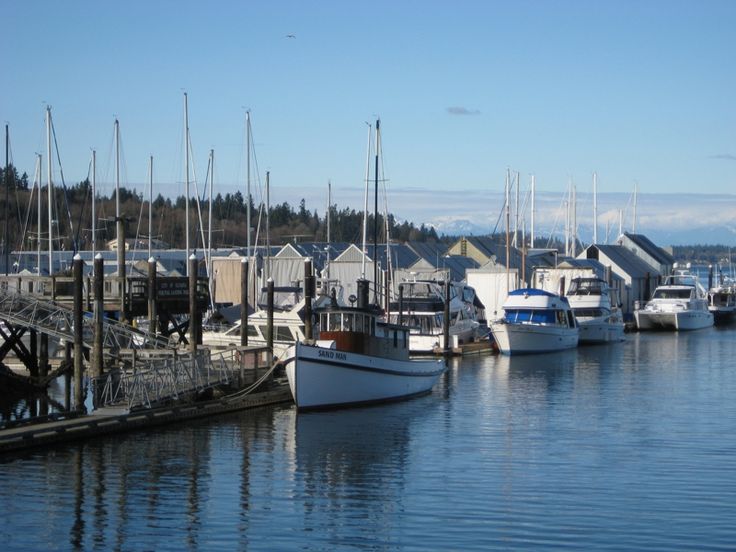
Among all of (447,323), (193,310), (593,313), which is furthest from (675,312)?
(193,310)

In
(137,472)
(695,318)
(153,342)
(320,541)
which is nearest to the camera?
(320,541)

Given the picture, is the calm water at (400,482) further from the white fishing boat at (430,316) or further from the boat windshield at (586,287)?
the boat windshield at (586,287)

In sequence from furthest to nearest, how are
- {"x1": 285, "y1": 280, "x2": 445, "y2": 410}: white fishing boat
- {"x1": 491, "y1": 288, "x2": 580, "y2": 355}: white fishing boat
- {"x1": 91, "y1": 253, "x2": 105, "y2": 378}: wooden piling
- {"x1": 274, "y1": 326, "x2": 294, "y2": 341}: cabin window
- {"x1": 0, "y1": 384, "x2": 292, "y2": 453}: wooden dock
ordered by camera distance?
1. {"x1": 491, "y1": 288, "x2": 580, "y2": 355}: white fishing boat
2. {"x1": 274, "y1": 326, "x2": 294, "y2": 341}: cabin window
3. {"x1": 285, "y1": 280, "x2": 445, "y2": 410}: white fishing boat
4. {"x1": 91, "y1": 253, "x2": 105, "y2": 378}: wooden piling
5. {"x1": 0, "y1": 384, "x2": 292, "y2": 453}: wooden dock

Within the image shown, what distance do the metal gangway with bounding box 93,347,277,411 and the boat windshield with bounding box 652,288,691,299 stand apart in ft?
204

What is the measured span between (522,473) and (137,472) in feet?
31.6

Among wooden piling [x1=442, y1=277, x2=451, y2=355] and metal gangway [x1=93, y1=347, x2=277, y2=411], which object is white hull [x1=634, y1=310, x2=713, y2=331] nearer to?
wooden piling [x1=442, y1=277, x2=451, y2=355]

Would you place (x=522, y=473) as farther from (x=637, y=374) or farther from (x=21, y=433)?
(x=637, y=374)

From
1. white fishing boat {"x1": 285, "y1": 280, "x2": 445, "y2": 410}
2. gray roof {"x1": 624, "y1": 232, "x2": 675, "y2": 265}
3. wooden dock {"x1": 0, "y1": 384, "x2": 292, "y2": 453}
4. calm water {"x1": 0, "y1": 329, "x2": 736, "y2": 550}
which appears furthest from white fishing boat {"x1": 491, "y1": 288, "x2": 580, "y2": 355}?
gray roof {"x1": 624, "y1": 232, "x2": 675, "y2": 265}

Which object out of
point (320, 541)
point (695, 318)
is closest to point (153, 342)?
point (320, 541)

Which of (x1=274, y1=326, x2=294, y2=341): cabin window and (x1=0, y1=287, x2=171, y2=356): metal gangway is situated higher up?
(x1=0, y1=287, x2=171, y2=356): metal gangway

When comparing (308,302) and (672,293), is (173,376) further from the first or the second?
(672,293)

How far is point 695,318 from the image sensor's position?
92.3 m

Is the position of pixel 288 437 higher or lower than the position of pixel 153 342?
lower

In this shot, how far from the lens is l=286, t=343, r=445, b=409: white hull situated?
120 ft
